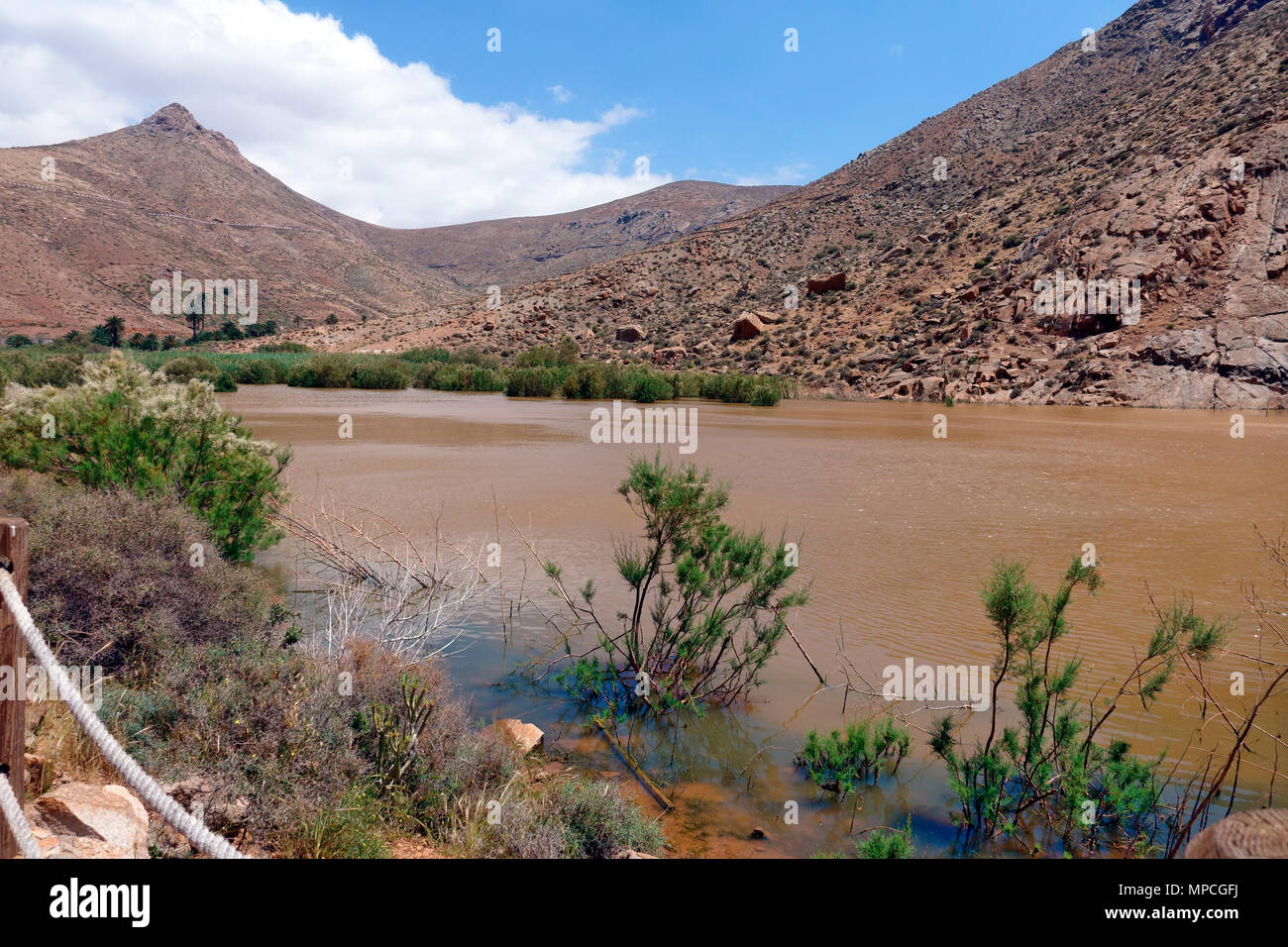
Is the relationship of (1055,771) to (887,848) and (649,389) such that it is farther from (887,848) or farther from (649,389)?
(649,389)

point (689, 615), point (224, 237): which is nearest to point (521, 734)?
point (689, 615)

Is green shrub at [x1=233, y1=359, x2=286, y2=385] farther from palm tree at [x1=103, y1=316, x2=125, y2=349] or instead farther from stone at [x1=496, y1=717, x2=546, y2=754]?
stone at [x1=496, y1=717, x2=546, y2=754]

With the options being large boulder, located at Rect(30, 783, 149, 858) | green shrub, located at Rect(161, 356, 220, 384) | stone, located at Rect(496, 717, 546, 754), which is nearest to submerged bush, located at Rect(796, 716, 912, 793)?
stone, located at Rect(496, 717, 546, 754)

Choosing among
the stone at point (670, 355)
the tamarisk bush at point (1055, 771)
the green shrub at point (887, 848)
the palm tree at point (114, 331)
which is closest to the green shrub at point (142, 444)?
the green shrub at point (887, 848)

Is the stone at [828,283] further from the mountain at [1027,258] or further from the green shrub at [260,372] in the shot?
the green shrub at [260,372]
